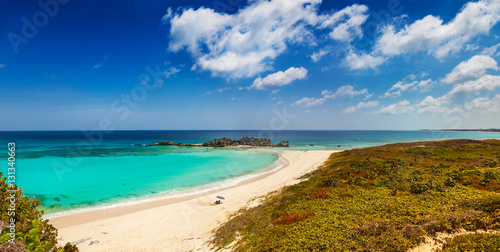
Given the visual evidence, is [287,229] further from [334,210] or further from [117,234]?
[117,234]

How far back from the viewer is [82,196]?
2391 cm

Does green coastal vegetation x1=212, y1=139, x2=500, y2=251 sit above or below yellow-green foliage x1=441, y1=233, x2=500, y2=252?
below

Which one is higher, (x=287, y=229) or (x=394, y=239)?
(x=394, y=239)

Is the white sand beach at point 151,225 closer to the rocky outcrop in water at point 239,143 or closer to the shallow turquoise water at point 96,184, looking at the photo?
the shallow turquoise water at point 96,184

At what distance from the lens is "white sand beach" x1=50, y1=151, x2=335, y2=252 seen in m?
13.0

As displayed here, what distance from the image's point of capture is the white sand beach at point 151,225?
13.0 metres

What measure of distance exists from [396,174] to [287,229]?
13.9m

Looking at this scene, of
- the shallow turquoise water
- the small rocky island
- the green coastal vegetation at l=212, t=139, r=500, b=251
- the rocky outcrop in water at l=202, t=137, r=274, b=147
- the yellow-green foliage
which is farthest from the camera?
the rocky outcrop in water at l=202, t=137, r=274, b=147

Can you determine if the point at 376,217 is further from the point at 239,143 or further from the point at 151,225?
the point at 239,143

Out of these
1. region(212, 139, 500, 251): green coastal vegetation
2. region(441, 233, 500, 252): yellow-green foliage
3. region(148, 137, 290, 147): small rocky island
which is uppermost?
region(441, 233, 500, 252): yellow-green foliage

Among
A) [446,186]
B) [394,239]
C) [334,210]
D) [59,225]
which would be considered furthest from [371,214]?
[59,225]

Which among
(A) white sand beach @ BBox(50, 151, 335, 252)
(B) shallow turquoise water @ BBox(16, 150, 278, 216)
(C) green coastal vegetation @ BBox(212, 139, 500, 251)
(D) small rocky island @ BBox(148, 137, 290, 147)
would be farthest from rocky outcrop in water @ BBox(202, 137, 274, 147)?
(C) green coastal vegetation @ BBox(212, 139, 500, 251)

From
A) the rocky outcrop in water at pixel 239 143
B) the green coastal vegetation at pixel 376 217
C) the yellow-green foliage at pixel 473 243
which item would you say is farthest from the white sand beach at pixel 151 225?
the rocky outcrop in water at pixel 239 143

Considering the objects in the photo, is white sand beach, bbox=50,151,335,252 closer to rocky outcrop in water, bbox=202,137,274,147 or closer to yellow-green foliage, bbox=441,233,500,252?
yellow-green foliage, bbox=441,233,500,252
